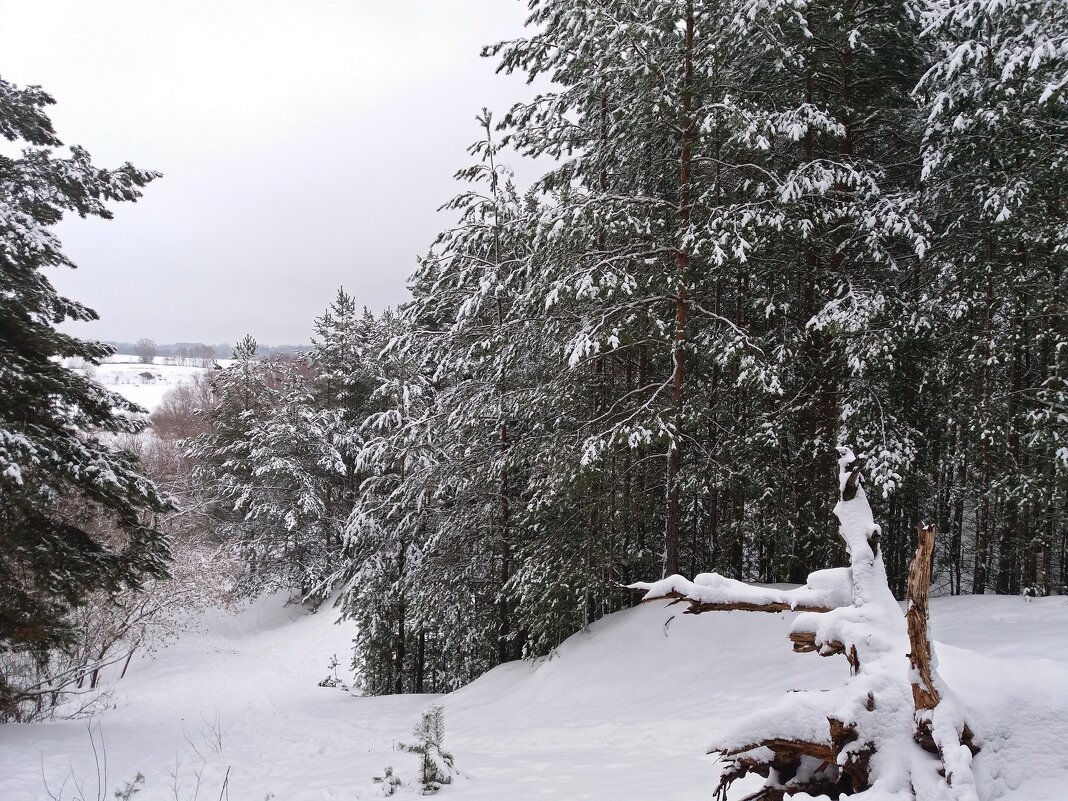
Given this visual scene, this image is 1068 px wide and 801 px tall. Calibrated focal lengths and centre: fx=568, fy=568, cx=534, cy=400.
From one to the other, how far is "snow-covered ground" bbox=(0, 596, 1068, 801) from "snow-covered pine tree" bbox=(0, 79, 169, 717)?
209 centimetres

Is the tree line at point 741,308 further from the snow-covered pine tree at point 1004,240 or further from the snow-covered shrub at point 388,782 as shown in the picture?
the snow-covered shrub at point 388,782

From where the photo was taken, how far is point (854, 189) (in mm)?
8711

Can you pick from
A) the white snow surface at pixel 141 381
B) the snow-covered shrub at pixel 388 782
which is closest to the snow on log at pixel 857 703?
the snow-covered shrub at pixel 388 782

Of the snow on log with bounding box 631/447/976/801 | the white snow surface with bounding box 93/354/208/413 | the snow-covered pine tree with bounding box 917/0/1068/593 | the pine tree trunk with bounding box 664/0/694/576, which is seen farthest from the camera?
the white snow surface with bounding box 93/354/208/413

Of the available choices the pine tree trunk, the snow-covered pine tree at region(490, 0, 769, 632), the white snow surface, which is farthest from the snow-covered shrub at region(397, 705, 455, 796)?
the white snow surface

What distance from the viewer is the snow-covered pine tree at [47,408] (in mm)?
7523

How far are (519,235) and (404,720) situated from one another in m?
8.84

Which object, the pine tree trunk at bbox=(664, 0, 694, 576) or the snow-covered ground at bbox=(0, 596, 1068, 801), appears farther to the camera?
the pine tree trunk at bbox=(664, 0, 694, 576)

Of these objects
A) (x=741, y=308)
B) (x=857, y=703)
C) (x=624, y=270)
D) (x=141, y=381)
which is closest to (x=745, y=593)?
(x=857, y=703)

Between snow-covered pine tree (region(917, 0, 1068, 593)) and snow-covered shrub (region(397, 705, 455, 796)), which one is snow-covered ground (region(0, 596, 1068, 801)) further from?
snow-covered pine tree (region(917, 0, 1068, 593))

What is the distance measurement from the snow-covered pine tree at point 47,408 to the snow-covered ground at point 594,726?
2.09 m

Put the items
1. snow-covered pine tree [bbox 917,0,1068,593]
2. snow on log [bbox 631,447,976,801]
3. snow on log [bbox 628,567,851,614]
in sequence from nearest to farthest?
1. snow on log [bbox 631,447,976,801]
2. snow on log [bbox 628,567,851,614]
3. snow-covered pine tree [bbox 917,0,1068,593]

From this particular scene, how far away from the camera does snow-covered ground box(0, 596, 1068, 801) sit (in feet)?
6.48

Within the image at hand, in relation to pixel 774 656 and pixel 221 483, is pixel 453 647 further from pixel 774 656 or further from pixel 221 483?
pixel 221 483
